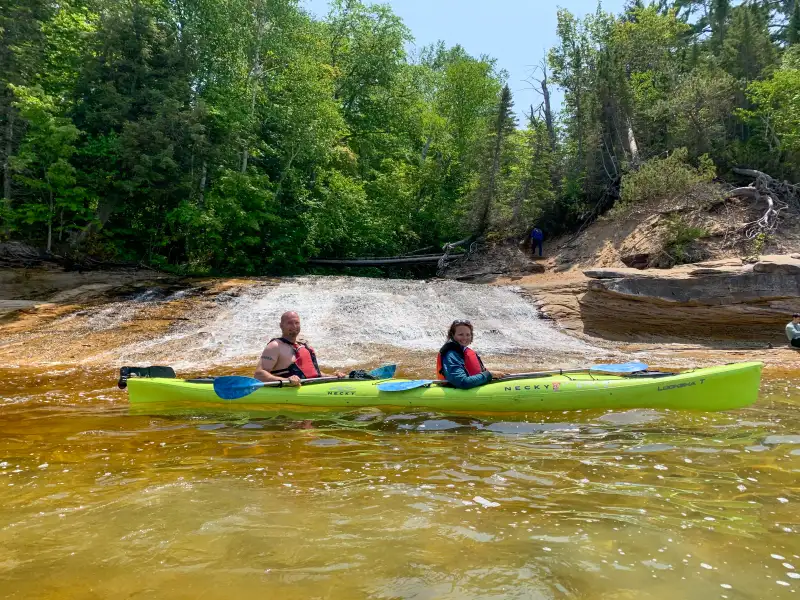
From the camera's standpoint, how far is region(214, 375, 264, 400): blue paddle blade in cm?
584

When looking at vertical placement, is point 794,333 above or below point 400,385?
below

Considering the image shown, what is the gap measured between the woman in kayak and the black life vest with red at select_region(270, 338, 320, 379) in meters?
1.58

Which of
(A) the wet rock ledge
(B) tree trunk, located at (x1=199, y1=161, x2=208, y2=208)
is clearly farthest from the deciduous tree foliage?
(A) the wet rock ledge

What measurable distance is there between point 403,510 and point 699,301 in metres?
12.3

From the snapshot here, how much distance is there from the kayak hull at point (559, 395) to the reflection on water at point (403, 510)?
44 centimetres

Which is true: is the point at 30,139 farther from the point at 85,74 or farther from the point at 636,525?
the point at 636,525

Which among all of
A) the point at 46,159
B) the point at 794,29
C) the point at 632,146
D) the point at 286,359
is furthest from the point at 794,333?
the point at 794,29

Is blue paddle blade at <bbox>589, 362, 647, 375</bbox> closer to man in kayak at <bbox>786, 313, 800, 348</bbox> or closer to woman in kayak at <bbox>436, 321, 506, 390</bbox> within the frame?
woman in kayak at <bbox>436, 321, 506, 390</bbox>

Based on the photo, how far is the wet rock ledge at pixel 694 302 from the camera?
1264 cm

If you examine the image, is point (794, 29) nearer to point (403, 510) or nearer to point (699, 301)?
point (699, 301)

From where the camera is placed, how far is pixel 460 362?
5824 mm

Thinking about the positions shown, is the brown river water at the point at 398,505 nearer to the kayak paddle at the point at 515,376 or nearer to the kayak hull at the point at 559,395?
the kayak hull at the point at 559,395

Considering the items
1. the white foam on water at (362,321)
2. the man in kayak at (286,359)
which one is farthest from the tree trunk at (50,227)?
the man in kayak at (286,359)

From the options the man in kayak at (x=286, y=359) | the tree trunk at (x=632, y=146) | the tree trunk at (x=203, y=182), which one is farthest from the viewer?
the tree trunk at (x=632, y=146)
